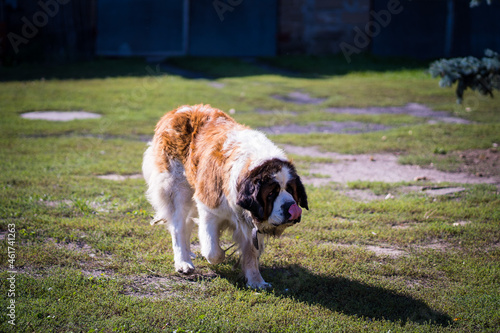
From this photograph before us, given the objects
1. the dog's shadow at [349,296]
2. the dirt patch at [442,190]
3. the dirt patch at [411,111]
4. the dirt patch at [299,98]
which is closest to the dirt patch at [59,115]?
the dirt patch at [299,98]

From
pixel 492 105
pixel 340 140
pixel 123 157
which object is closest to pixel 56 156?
pixel 123 157

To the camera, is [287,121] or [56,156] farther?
[287,121]

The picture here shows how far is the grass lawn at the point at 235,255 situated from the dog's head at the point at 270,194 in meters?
0.74

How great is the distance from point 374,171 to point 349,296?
4.19 metres

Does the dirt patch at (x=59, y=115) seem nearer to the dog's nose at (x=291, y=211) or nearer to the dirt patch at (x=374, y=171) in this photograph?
the dirt patch at (x=374, y=171)

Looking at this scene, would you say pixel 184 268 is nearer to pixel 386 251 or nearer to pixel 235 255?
pixel 235 255

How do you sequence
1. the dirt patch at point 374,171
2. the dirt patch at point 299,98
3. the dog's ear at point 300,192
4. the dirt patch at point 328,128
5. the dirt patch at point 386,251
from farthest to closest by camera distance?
the dirt patch at point 299,98, the dirt patch at point 328,128, the dirt patch at point 374,171, the dirt patch at point 386,251, the dog's ear at point 300,192

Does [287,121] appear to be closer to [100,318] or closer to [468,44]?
[100,318]

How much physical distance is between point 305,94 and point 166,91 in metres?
3.91

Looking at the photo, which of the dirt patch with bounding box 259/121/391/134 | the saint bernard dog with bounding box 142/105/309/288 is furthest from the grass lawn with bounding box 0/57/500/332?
the dirt patch with bounding box 259/121/391/134

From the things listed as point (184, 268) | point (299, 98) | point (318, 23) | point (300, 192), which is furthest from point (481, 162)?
point (318, 23)

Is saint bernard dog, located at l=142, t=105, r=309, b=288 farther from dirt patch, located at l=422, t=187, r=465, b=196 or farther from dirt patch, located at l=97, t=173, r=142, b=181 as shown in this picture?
dirt patch, located at l=422, t=187, r=465, b=196

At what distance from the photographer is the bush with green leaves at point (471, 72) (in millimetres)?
6945

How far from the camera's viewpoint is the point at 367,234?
5586 mm
